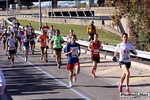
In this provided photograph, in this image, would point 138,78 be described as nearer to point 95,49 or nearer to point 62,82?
point 95,49

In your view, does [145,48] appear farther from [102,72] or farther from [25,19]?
[25,19]

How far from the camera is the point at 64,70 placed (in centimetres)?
1748

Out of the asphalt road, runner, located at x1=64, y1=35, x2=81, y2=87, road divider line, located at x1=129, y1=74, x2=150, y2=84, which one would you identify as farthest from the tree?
runner, located at x1=64, y1=35, x2=81, y2=87

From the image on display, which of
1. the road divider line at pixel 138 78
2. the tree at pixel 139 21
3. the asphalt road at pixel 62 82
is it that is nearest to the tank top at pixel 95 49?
the asphalt road at pixel 62 82

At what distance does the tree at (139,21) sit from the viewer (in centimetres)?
2019

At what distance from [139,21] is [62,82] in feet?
28.3

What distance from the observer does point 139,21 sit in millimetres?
21297

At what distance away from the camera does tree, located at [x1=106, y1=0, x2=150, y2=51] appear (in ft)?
66.2

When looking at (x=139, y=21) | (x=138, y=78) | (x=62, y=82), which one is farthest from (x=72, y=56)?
(x=139, y=21)

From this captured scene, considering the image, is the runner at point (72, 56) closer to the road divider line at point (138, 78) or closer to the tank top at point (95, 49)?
the tank top at point (95, 49)

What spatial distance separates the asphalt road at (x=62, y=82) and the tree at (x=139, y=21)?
7.66ft

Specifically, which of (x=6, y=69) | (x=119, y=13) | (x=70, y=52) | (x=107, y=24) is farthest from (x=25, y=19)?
(x=70, y=52)

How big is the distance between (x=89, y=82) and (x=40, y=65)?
18.6 ft

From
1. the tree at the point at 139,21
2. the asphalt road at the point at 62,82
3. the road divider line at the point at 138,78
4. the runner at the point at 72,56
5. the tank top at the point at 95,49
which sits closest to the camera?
the asphalt road at the point at 62,82
